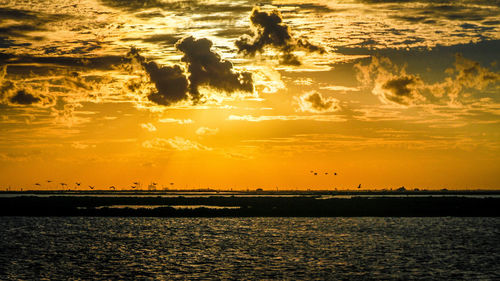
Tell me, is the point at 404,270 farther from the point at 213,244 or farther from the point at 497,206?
the point at 497,206

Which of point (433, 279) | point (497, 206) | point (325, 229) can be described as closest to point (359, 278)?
point (433, 279)

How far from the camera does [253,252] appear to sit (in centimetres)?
6738

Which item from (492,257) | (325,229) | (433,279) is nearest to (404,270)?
(433,279)

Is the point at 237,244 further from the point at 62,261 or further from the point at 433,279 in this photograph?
the point at 433,279

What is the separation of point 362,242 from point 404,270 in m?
26.7

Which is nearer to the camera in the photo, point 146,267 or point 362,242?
point 146,267

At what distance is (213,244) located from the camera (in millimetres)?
77062

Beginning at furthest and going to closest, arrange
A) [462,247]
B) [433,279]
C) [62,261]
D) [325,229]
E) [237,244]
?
[325,229], [237,244], [462,247], [62,261], [433,279]

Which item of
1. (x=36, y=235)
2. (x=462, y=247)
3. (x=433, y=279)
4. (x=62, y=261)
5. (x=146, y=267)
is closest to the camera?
(x=433, y=279)

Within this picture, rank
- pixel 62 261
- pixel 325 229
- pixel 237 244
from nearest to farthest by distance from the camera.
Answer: pixel 62 261 → pixel 237 244 → pixel 325 229

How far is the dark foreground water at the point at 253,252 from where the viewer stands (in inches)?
2014

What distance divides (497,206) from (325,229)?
227 ft

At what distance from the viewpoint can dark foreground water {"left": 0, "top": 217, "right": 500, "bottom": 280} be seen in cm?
5116

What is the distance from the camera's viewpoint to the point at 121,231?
102 meters
